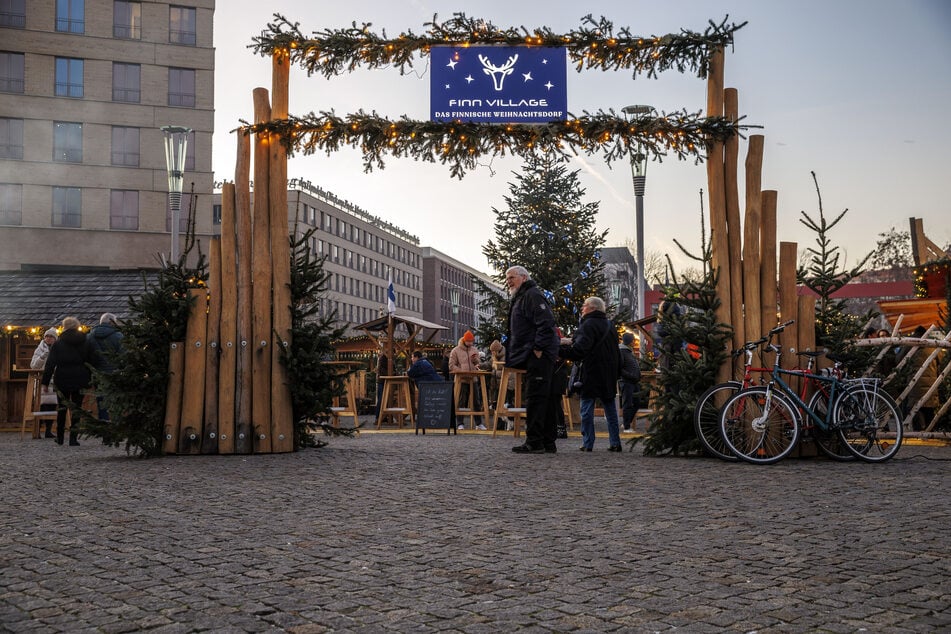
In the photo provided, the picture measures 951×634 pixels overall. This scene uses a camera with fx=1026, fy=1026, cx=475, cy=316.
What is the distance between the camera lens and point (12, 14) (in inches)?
2259

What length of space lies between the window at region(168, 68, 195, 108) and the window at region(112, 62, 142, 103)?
172cm

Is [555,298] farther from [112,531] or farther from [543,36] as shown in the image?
[112,531]

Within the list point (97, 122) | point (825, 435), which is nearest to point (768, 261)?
point (825, 435)

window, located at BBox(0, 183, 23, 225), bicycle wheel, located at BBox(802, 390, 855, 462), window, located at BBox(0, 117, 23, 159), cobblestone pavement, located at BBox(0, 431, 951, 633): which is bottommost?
cobblestone pavement, located at BBox(0, 431, 951, 633)

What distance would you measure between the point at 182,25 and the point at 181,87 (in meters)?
3.74

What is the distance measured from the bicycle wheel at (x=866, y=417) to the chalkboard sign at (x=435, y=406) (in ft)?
26.9

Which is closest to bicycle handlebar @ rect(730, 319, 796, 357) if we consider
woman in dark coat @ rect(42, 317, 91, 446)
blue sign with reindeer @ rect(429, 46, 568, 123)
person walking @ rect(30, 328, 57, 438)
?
blue sign with reindeer @ rect(429, 46, 568, 123)

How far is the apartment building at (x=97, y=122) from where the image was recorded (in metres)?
57.0

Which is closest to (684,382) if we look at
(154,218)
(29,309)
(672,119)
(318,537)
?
(672,119)

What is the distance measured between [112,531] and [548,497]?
3.06 m

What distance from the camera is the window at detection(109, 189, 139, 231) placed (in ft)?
193

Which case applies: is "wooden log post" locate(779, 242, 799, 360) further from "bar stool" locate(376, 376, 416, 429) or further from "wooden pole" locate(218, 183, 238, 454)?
"bar stool" locate(376, 376, 416, 429)

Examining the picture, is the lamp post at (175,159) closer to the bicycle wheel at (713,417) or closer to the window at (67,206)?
A: the bicycle wheel at (713,417)

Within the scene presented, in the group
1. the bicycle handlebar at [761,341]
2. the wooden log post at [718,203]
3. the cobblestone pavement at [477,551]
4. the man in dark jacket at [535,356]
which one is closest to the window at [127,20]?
the man in dark jacket at [535,356]
